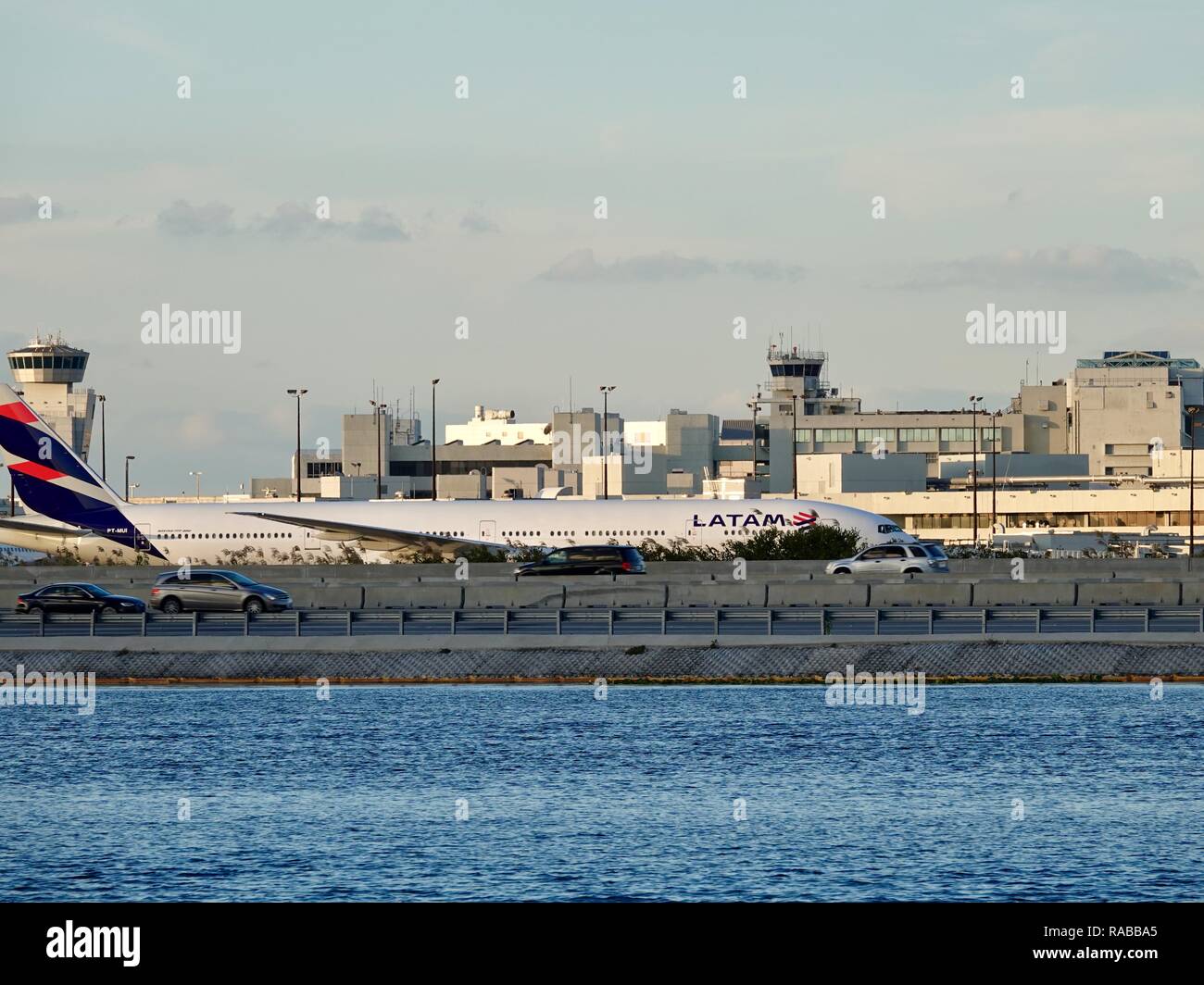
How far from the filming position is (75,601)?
6003cm

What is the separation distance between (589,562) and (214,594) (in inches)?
712

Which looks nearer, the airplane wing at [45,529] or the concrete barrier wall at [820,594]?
the concrete barrier wall at [820,594]

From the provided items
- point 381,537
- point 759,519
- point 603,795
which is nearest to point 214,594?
A: point 603,795

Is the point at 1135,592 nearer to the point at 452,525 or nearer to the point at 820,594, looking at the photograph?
the point at 820,594

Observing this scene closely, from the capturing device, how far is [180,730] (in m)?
44.4

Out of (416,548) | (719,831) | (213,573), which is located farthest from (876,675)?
(416,548)

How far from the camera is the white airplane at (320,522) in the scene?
91.4m

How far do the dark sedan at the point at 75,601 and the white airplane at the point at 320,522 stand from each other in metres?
31.5

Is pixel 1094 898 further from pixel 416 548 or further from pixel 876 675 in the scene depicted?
pixel 416 548

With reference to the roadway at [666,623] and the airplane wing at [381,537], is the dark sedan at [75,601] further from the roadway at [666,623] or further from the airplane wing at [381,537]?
the airplane wing at [381,537]

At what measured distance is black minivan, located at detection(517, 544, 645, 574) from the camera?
7456 cm
